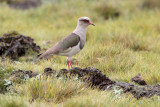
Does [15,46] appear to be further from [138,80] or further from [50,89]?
[138,80]

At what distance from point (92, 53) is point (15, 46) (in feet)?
6.46

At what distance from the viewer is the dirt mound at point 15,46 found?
7.37 metres

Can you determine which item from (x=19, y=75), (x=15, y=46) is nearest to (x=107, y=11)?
(x=15, y=46)

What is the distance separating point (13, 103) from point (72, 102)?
803mm

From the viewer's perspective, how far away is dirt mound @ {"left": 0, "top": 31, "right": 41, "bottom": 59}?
7.37 metres

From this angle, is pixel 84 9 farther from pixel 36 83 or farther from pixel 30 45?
pixel 36 83

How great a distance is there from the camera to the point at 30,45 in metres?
7.78

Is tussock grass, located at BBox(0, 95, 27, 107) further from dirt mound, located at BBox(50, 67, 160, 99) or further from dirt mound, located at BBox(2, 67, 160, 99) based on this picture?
dirt mound, located at BBox(50, 67, 160, 99)

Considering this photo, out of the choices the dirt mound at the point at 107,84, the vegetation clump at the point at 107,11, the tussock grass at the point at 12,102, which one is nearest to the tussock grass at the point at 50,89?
the tussock grass at the point at 12,102

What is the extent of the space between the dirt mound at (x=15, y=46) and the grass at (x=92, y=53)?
0.28 meters

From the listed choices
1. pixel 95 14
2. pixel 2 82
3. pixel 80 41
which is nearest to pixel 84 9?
pixel 95 14

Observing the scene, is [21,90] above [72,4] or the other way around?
the other way around

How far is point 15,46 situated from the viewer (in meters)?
7.44

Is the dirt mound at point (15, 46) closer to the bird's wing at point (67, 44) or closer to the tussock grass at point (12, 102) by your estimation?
the bird's wing at point (67, 44)
